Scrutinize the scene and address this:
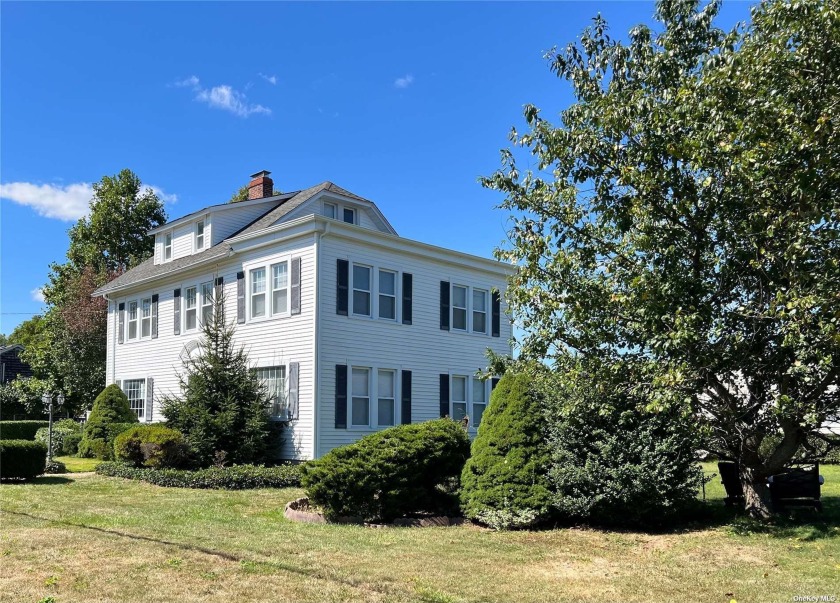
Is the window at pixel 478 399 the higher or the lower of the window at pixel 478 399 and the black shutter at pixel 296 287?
the lower

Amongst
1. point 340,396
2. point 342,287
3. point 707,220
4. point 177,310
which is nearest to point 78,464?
point 177,310

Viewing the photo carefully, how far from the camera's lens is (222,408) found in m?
17.8

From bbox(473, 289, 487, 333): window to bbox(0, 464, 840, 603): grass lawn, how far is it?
12.2 metres

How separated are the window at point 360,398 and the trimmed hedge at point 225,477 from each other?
8.71 feet

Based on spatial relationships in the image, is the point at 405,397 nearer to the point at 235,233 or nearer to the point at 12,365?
the point at 235,233

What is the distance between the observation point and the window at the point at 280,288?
61.9ft

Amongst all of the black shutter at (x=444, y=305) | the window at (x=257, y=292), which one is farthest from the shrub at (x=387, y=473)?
the black shutter at (x=444, y=305)

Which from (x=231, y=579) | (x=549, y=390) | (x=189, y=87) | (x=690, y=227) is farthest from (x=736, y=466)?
(x=189, y=87)

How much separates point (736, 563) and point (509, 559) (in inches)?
94.6

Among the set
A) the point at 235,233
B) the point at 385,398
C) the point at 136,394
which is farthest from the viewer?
the point at 136,394

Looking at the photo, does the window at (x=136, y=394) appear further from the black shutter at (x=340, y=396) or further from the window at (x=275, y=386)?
the black shutter at (x=340, y=396)

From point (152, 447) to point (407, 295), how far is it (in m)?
7.74

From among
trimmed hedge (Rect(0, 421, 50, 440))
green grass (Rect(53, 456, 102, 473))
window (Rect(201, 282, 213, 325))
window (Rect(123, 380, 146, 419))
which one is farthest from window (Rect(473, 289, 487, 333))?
trimmed hedge (Rect(0, 421, 50, 440))

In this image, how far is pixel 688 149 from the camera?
8.16 meters
